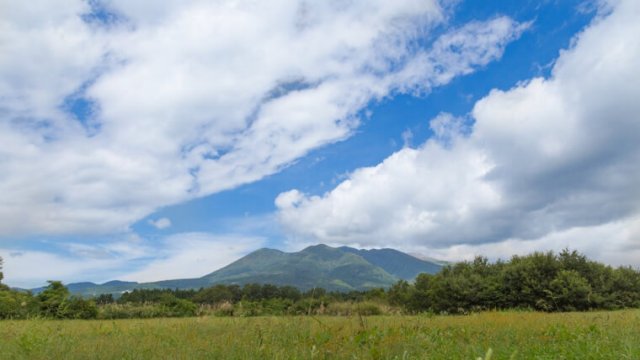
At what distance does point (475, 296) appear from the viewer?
31422mm

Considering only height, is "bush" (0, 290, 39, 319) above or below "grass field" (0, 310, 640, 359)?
above

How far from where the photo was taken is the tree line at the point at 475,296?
2561 centimetres

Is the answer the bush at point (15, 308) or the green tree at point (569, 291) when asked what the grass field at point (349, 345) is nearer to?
the bush at point (15, 308)

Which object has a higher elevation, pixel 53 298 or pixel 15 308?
pixel 53 298

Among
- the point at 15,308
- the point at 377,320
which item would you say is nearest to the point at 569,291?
the point at 377,320

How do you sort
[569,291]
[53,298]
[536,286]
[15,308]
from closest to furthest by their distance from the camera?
1. [15,308]
2. [53,298]
3. [569,291]
4. [536,286]

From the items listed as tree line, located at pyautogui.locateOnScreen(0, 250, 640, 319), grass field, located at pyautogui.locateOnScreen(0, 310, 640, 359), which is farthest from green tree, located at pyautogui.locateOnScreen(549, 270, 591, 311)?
grass field, located at pyautogui.locateOnScreen(0, 310, 640, 359)

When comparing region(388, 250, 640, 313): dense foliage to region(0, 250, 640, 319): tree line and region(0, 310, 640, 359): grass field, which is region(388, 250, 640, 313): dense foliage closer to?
region(0, 250, 640, 319): tree line

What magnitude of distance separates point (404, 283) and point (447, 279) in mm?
9068

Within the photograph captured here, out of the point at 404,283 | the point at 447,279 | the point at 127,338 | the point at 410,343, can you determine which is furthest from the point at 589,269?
the point at 127,338

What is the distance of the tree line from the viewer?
1008 inches

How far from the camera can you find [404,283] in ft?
136

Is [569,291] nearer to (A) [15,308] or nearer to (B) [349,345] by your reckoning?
(B) [349,345]

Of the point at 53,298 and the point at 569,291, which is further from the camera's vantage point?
the point at 569,291
